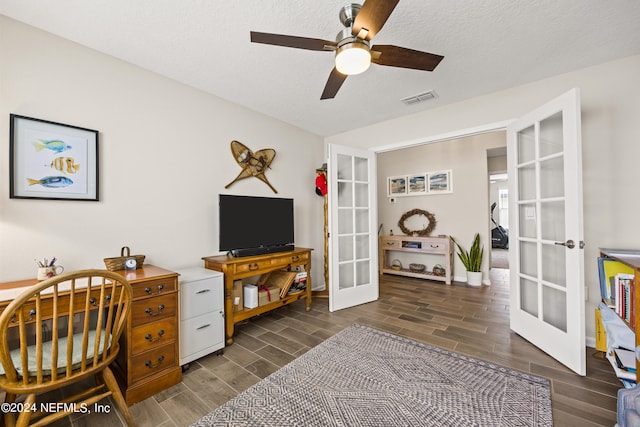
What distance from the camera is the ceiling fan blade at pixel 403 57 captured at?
1.61 m

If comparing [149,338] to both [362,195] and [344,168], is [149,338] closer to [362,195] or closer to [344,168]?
[344,168]

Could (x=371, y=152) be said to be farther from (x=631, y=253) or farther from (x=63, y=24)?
(x=63, y=24)

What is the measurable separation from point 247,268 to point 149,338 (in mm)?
1004

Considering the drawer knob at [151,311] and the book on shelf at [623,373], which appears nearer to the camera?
the book on shelf at [623,373]

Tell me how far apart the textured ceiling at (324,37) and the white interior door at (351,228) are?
983 mm

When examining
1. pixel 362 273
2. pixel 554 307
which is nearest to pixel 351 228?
pixel 362 273

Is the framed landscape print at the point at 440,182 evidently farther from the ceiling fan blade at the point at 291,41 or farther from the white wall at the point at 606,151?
the ceiling fan blade at the point at 291,41

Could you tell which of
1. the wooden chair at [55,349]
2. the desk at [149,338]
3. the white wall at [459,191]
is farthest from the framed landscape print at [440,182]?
the wooden chair at [55,349]

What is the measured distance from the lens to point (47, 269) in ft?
5.54

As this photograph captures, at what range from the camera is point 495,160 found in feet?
19.1

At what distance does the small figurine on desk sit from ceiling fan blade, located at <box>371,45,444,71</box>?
250cm

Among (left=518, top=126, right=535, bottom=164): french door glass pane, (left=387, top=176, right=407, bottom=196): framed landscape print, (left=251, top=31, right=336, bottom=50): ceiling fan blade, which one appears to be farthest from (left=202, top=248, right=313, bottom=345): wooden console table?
(left=387, top=176, right=407, bottom=196): framed landscape print

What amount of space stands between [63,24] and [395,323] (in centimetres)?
379

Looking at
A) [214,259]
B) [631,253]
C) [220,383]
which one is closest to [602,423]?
[631,253]
